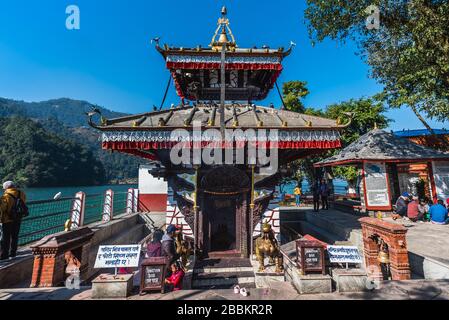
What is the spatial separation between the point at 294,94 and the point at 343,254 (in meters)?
22.8

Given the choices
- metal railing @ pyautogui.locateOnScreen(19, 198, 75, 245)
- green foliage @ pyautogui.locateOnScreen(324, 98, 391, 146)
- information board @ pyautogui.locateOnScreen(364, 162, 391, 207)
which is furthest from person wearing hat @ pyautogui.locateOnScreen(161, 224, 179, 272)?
green foliage @ pyautogui.locateOnScreen(324, 98, 391, 146)

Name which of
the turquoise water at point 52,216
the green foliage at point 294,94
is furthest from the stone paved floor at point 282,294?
the green foliage at point 294,94

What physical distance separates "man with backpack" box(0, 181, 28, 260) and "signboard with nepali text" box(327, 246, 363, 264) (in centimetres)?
840

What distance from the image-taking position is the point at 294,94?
24875 millimetres

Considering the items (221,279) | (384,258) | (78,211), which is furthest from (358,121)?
(78,211)

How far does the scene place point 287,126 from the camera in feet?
22.5

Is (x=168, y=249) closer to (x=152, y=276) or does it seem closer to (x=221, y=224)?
(x=152, y=276)

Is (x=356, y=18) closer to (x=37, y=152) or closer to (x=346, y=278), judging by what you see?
(x=346, y=278)

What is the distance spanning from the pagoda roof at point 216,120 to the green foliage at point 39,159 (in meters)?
89.9

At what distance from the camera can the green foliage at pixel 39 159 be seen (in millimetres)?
75312

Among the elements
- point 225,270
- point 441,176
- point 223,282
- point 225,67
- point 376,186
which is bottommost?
point 223,282

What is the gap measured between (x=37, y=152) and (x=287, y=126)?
10360 cm

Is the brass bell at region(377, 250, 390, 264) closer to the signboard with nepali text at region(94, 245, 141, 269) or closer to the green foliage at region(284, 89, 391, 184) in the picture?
the signboard with nepali text at region(94, 245, 141, 269)
